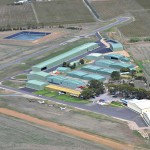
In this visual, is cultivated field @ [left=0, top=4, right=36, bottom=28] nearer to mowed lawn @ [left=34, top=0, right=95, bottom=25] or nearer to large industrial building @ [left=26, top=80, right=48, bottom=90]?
mowed lawn @ [left=34, top=0, right=95, bottom=25]

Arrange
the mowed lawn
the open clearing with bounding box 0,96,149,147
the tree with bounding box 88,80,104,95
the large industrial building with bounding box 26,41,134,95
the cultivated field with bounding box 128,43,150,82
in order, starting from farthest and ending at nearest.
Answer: the mowed lawn < the cultivated field with bounding box 128,43,150,82 < the large industrial building with bounding box 26,41,134,95 < the tree with bounding box 88,80,104,95 < the open clearing with bounding box 0,96,149,147

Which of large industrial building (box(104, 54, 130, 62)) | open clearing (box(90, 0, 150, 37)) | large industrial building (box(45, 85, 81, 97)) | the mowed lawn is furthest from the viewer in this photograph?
the mowed lawn

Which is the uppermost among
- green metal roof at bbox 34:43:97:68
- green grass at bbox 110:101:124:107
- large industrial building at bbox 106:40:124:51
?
large industrial building at bbox 106:40:124:51

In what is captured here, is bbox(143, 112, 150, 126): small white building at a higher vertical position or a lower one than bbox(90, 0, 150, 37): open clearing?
lower

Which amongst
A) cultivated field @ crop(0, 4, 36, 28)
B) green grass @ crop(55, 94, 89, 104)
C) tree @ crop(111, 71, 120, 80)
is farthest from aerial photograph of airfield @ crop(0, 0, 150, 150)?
cultivated field @ crop(0, 4, 36, 28)

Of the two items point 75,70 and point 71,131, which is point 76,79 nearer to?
point 75,70

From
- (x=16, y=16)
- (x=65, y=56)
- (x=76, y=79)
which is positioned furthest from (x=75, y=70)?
(x=16, y=16)
